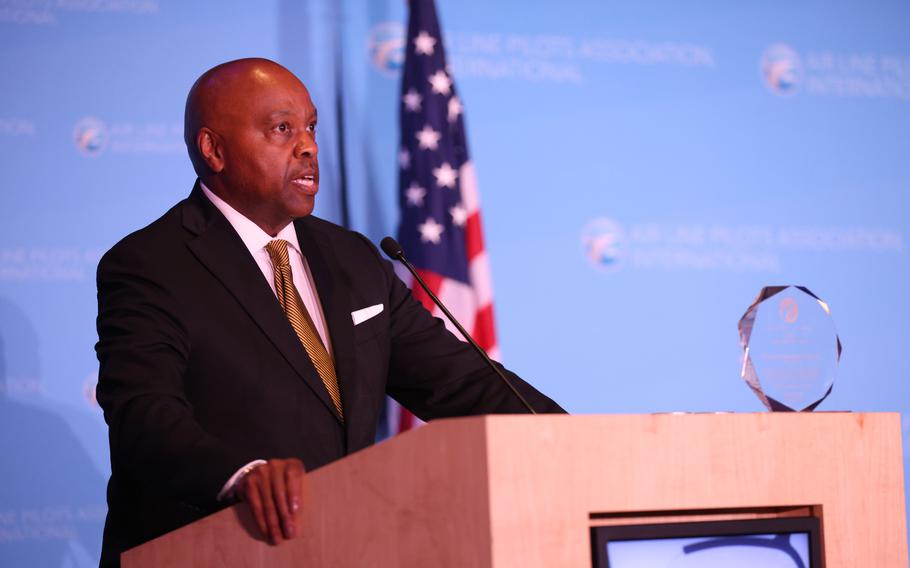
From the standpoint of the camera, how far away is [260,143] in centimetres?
271

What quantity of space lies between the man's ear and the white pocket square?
48cm

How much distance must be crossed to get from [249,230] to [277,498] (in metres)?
1.02

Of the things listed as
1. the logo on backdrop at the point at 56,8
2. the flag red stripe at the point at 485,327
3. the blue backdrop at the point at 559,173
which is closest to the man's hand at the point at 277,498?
the blue backdrop at the point at 559,173

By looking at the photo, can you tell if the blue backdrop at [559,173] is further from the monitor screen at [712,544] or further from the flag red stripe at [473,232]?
the monitor screen at [712,544]

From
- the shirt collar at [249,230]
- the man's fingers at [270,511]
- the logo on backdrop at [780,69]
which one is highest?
the logo on backdrop at [780,69]

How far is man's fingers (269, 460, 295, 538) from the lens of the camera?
1790mm

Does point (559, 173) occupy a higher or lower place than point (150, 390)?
higher

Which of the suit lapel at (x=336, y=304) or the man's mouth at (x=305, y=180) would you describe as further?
the man's mouth at (x=305, y=180)

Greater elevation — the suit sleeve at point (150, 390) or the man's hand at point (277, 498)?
the suit sleeve at point (150, 390)

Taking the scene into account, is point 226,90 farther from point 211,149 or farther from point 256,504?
point 256,504

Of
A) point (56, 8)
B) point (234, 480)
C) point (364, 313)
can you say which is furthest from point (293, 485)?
point (56, 8)

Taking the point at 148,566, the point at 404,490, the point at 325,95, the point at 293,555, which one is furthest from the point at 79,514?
the point at 404,490

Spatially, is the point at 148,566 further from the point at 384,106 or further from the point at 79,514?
the point at 384,106

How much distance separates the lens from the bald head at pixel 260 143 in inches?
106
